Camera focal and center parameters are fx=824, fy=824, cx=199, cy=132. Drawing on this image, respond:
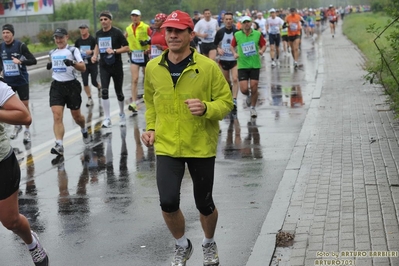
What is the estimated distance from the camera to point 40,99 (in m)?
19.4

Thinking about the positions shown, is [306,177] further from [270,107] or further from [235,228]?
[270,107]

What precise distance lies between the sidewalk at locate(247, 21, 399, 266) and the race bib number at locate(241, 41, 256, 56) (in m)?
1.49

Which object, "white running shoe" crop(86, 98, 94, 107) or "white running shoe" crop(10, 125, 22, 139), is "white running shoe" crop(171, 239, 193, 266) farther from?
"white running shoe" crop(86, 98, 94, 107)

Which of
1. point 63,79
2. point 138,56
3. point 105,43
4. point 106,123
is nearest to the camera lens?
point 63,79

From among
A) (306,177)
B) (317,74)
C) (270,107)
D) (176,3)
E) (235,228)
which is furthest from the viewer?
(176,3)

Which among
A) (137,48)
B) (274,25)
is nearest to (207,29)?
(137,48)

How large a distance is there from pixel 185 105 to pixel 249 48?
28.8 feet

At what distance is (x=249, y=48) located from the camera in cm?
1457

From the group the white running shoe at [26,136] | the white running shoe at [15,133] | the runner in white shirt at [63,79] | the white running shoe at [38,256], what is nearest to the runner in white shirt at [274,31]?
the white running shoe at [15,133]

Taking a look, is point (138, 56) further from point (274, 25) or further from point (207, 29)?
point (274, 25)

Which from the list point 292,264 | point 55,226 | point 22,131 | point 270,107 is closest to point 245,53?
point 270,107

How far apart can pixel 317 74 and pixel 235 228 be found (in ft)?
51.7

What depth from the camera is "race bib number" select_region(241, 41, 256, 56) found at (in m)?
14.6

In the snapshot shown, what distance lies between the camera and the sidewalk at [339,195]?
628cm
